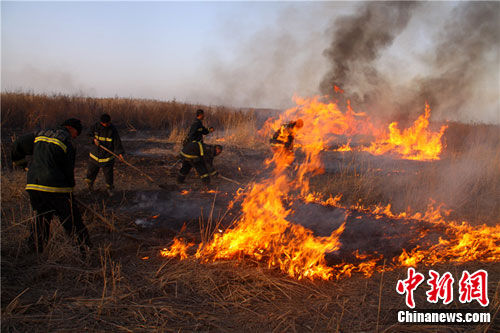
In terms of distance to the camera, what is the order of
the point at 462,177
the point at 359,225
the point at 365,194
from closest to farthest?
the point at 359,225, the point at 365,194, the point at 462,177

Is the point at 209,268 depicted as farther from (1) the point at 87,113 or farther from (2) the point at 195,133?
(1) the point at 87,113

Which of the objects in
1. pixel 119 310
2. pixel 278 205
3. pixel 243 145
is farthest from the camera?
pixel 243 145

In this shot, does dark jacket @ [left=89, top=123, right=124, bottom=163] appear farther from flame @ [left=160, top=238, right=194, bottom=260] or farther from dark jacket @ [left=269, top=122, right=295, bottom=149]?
dark jacket @ [left=269, top=122, right=295, bottom=149]

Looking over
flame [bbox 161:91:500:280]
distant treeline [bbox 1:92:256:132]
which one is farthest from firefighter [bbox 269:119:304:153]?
distant treeline [bbox 1:92:256:132]

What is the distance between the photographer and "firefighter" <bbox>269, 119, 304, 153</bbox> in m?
7.98

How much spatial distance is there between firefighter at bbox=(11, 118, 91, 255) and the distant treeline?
10556 millimetres

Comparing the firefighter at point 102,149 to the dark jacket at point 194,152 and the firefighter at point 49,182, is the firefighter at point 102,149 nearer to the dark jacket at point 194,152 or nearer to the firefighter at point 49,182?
the dark jacket at point 194,152

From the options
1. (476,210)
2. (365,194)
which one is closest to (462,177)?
(476,210)

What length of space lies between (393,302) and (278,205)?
9.35 feet

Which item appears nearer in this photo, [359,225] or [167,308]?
[167,308]

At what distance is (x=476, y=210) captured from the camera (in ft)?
19.8

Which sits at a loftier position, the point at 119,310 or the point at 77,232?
the point at 77,232

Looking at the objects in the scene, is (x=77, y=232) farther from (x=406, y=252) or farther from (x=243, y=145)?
(x=243, y=145)

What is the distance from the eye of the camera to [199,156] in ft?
21.9
